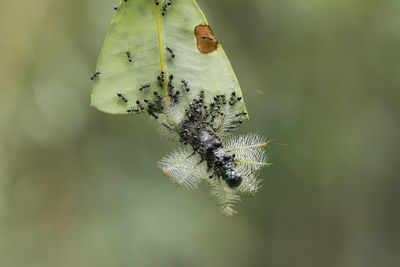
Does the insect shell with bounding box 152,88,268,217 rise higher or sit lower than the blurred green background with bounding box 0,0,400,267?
lower

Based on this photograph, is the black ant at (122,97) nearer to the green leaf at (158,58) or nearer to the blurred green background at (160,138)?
the green leaf at (158,58)

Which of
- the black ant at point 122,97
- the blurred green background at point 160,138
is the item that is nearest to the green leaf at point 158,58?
the black ant at point 122,97

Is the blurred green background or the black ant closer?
the black ant

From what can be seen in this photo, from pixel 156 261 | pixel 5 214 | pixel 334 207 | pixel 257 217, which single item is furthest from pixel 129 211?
pixel 334 207

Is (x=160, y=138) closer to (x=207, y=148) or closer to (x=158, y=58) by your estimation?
(x=207, y=148)

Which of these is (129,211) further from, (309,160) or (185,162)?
(185,162)

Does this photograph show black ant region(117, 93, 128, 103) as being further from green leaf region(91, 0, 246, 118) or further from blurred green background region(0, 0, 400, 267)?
blurred green background region(0, 0, 400, 267)

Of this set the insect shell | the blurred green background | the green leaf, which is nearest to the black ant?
the green leaf
